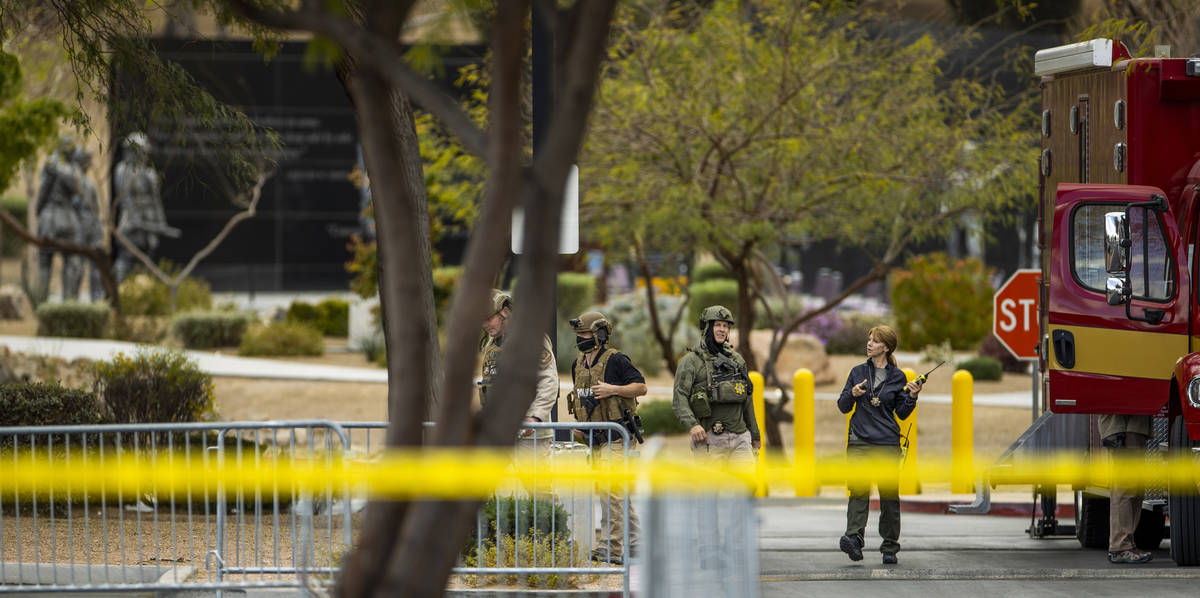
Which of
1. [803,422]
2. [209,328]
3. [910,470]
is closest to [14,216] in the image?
[209,328]

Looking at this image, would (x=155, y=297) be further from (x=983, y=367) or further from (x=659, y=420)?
(x=983, y=367)

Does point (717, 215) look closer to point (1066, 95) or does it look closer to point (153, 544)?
point (1066, 95)

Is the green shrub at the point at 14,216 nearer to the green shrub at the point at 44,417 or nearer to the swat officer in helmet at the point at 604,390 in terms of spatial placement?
the green shrub at the point at 44,417

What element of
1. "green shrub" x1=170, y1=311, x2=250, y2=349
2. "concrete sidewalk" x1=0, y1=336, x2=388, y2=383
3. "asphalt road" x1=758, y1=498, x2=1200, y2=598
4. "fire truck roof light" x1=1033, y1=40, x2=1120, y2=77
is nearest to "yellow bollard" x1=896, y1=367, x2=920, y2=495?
"asphalt road" x1=758, y1=498, x2=1200, y2=598

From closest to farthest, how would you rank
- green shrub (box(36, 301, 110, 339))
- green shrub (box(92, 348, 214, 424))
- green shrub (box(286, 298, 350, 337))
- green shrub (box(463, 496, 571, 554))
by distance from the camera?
green shrub (box(463, 496, 571, 554)) → green shrub (box(92, 348, 214, 424)) → green shrub (box(36, 301, 110, 339)) → green shrub (box(286, 298, 350, 337))

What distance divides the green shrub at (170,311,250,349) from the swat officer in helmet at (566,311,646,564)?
60.4ft

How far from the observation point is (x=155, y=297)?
96.1ft

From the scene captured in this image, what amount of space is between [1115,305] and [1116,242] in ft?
1.35

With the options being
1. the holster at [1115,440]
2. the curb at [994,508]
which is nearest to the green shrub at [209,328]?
the curb at [994,508]

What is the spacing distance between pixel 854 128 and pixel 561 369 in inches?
406

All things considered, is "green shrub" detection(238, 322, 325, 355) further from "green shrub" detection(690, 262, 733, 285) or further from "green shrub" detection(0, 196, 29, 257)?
"green shrub" detection(0, 196, 29, 257)

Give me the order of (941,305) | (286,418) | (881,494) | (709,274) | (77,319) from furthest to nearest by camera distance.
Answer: (709,274)
(941,305)
(77,319)
(286,418)
(881,494)

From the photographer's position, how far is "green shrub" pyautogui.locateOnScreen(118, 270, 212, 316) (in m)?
29.0

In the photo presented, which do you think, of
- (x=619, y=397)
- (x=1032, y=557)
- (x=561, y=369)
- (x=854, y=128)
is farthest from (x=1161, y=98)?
(x=561, y=369)
